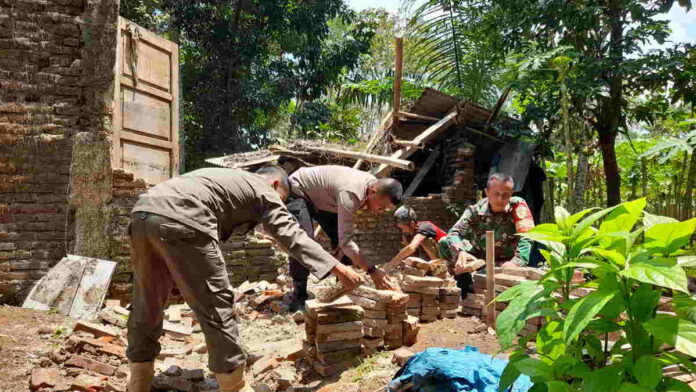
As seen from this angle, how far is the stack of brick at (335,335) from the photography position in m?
3.54

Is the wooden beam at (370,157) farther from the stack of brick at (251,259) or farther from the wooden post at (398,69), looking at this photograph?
the stack of brick at (251,259)

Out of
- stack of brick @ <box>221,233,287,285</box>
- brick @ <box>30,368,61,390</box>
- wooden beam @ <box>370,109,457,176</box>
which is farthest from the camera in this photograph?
wooden beam @ <box>370,109,457,176</box>

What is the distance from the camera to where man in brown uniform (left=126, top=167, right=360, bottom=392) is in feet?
9.02

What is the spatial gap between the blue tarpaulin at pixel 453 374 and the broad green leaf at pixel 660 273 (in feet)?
4.14

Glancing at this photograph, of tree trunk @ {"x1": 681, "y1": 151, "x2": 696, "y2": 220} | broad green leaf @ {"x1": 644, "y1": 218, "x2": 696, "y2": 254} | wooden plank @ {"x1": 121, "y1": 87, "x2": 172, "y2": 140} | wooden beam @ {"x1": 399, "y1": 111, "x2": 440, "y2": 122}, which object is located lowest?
broad green leaf @ {"x1": 644, "y1": 218, "x2": 696, "y2": 254}

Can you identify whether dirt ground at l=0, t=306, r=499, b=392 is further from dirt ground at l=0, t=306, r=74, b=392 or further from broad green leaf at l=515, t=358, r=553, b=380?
broad green leaf at l=515, t=358, r=553, b=380

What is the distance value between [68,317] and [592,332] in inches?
185

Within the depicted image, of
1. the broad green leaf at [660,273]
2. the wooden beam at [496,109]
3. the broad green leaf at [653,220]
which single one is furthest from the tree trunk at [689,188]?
the broad green leaf at [660,273]

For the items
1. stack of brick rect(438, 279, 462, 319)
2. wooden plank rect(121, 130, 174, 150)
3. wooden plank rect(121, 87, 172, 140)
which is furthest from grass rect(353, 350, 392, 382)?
wooden plank rect(121, 87, 172, 140)

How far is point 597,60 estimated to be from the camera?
24.8ft

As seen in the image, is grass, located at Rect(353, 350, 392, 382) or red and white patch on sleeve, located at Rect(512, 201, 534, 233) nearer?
grass, located at Rect(353, 350, 392, 382)

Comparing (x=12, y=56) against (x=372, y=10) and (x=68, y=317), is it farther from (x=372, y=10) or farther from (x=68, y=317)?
(x=372, y=10)

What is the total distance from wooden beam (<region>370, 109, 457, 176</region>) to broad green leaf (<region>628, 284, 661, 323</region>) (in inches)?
296

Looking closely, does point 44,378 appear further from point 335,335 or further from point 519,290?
point 519,290
